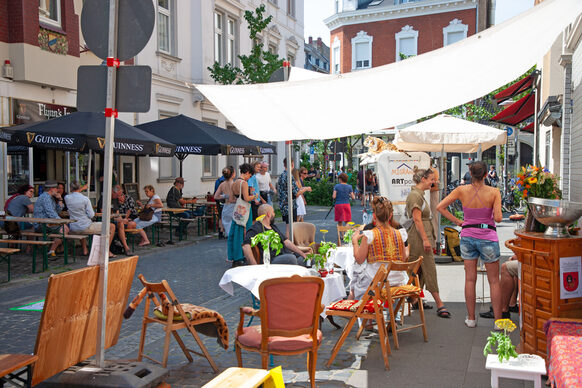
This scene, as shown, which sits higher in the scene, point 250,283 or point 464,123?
point 464,123

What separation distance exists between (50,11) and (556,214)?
13.3 m

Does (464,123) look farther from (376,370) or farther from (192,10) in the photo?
(192,10)

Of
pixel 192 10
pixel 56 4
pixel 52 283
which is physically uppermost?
pixel 192 10

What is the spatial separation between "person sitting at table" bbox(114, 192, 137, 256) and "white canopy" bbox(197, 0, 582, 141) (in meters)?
6.84

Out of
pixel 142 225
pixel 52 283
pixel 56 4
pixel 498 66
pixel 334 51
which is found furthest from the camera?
pixel 334 51

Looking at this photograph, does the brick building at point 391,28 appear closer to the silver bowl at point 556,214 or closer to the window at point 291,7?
the window at point 291,7

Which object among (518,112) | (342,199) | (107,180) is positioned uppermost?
(518,112)

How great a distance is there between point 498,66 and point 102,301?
3744 millimetres

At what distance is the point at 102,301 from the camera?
14.0 feet

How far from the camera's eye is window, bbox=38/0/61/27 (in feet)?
45.2

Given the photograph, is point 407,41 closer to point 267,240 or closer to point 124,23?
point 267,240

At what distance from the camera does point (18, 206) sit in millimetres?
11453

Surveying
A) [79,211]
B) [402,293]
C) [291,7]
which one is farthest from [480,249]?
[291,7]

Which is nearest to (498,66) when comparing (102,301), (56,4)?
(102,301)
